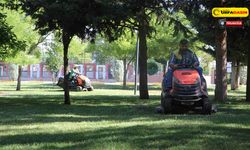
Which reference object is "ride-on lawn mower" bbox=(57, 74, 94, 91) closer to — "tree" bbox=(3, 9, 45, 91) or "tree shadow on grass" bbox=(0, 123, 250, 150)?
"tree" bbox=(3, 9, 45, 91)

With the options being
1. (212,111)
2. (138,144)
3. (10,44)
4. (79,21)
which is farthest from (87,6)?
(138,144)

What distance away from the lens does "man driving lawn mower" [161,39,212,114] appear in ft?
45.7

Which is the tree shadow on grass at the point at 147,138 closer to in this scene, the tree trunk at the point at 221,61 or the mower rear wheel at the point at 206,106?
the mower rear wheel at the point at 206,106

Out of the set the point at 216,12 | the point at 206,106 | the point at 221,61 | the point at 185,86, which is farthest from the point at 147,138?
the point at 216,12

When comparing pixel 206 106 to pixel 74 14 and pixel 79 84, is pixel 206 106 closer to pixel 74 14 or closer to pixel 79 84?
pixel 74 14

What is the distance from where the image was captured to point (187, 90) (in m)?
14.0

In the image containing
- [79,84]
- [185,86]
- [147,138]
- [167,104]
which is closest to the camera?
[147,138]

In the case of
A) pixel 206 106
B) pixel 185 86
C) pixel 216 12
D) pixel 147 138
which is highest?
pixel 216 12

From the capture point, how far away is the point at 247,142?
27.1 ft

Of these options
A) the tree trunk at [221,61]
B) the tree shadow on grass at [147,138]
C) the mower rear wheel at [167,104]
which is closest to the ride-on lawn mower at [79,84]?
the tree trunk at [221,61]

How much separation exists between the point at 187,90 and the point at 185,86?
13cm

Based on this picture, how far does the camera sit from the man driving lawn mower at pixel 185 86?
13.9 meters

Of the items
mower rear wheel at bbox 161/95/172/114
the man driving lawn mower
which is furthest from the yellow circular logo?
mower rear wheel at bbox 161/95/172/114

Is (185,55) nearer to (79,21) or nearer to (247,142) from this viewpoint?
(79,21)
